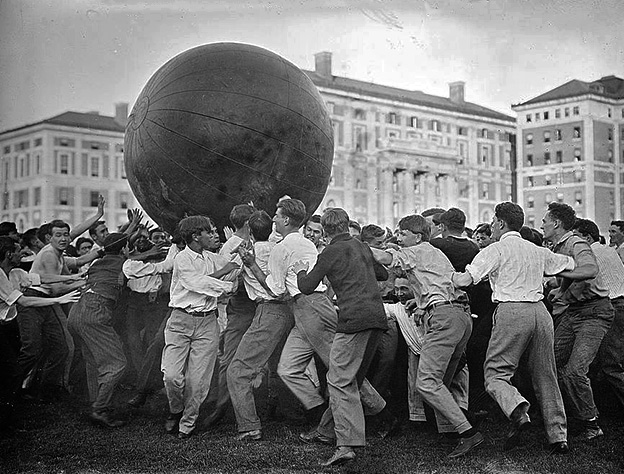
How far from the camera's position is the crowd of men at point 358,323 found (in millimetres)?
5605

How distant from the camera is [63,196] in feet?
156

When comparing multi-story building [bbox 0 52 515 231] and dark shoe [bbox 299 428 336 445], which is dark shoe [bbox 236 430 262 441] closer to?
dark shoe [bbox 299 428 336 445]

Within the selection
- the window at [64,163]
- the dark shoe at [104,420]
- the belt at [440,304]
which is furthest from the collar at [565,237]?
the window at [64,163]

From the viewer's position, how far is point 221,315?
861 cm

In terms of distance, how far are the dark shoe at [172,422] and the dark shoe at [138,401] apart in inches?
37.8

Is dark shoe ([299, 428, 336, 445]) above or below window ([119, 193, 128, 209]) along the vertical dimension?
below

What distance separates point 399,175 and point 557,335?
49.1m

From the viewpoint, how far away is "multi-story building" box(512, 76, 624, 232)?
2483 centimetres

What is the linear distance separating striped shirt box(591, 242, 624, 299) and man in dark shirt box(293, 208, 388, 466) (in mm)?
2262

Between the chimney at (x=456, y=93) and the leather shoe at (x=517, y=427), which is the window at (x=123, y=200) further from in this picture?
the leather shoe at (x=517, y=427)

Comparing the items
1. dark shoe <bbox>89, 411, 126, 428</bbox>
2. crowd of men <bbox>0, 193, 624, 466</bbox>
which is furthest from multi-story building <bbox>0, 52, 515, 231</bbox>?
dark shoe <bbox>89, 411, 126, 428</bbox>

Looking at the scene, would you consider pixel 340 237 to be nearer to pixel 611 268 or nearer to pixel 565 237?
pixel 565 237

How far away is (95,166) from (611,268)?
40177 millimetres

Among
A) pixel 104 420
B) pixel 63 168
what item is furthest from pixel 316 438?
pixel 63 168
